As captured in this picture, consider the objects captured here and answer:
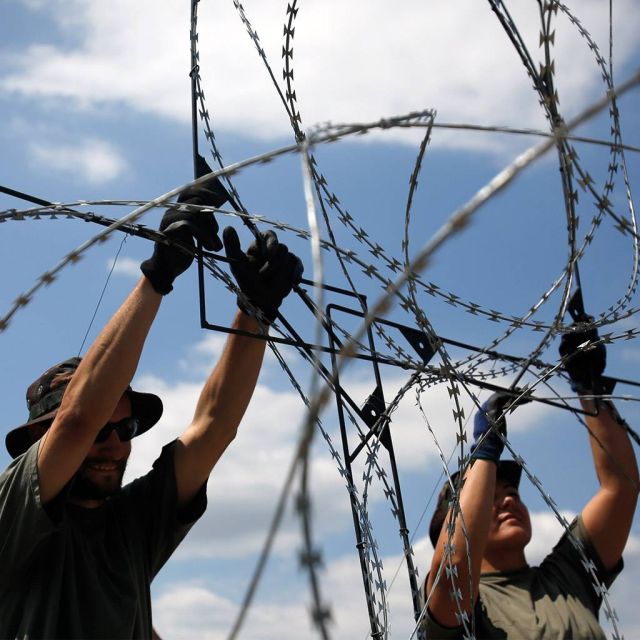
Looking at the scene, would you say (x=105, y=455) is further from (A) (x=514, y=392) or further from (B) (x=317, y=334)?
(B) (x=317, y=334)

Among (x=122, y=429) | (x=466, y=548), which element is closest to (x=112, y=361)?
(x=122, y=429)

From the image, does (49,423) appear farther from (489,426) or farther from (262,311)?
(489,426)

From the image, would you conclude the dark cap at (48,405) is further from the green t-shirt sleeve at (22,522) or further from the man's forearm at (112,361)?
the green t-shirt sleeve at (22,522)

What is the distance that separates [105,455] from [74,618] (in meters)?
0.59

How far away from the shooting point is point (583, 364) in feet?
15.4

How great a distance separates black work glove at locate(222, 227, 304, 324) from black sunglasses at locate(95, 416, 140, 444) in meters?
0.59

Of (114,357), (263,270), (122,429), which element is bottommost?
(122,429)

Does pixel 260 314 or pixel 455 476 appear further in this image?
pixel 455 476

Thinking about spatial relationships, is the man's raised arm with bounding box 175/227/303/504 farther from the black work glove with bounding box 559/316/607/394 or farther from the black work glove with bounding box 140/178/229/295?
the black work glove with bounding box 559/316/607/394

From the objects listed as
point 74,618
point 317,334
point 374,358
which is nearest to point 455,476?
Result: point 374,358

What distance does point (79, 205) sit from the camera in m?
3.22

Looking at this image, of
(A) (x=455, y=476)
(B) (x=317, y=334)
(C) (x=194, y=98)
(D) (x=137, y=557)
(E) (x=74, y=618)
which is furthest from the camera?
(A) (x=455, y=476)

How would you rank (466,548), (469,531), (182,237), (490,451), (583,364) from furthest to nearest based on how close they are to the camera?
(583,364)
(490,451)
(469,531)
(466,548)
(182,237)

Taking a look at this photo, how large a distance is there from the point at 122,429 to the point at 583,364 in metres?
2.33
